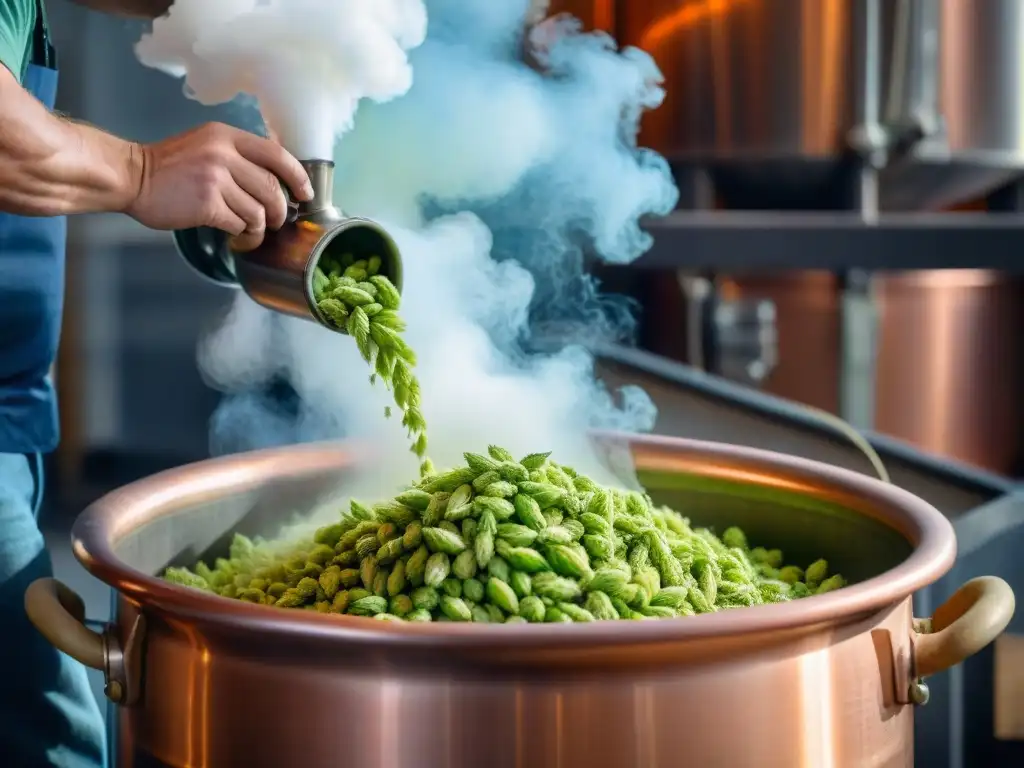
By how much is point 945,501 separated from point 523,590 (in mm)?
866

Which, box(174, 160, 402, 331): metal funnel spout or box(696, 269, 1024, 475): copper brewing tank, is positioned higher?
box(174, 160, 402, 331): metal funnel spout

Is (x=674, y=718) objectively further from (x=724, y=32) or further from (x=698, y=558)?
(x=724, y=32)

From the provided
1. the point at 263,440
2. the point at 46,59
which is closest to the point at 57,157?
the point at 46,59

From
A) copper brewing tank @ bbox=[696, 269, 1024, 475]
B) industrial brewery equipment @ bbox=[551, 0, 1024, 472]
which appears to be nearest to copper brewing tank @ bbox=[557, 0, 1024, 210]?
industrial brewery equipment @ bbox=[551, 0, 1024, 472]

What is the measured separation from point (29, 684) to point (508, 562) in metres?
0.73

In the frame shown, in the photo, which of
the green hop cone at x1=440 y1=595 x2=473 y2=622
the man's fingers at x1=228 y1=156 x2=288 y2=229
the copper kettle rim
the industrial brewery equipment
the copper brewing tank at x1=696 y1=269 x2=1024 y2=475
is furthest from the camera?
the copper brewing tank at x1=696 y1=269 x2=1024 y2=475

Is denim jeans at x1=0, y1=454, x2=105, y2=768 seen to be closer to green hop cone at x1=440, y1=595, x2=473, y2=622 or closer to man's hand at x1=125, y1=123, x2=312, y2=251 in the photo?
man's hand at x1=125, y1=123, x2=312, y2=251

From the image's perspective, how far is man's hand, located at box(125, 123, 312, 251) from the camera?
107 centimetres

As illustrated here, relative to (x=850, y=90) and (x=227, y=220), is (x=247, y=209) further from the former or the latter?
(x=850, y=90)

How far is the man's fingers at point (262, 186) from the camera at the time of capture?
42.7 inches

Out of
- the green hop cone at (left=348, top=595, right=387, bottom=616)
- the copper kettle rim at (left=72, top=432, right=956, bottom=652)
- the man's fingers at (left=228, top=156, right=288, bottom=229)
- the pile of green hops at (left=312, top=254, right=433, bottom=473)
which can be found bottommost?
the green hop cone at (left=348, top=595, right=387, bottom=616)

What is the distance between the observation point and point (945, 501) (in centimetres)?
150

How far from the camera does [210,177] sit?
107cm

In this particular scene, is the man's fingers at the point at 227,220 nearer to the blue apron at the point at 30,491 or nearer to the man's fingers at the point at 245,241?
the man's fingers at the point at 245,241
